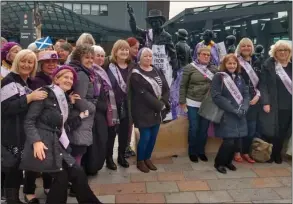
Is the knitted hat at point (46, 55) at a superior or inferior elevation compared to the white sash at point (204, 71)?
superior

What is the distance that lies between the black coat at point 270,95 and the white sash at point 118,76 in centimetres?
186

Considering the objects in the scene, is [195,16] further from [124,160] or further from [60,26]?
[60,26]

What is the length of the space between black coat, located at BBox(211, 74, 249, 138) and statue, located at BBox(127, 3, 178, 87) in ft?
4.54

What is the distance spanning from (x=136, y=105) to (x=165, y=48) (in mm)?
1783

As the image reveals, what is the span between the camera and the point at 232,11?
17.8 metres

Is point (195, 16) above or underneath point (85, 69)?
above

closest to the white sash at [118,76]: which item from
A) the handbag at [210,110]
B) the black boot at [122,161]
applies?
the black boot at [122,161]

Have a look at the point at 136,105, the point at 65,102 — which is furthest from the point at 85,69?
the point at 136,105

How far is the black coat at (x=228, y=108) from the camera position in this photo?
13.7 ft

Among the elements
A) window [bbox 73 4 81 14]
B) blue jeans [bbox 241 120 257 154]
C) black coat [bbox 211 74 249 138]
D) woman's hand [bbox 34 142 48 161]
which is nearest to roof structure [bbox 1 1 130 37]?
window [bbox 73 4 81 14]

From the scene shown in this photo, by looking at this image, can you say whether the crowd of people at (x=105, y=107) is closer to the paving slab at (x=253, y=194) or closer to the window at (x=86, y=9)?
the paving slab at (x=253, y=194)

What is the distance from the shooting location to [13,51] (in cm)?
349

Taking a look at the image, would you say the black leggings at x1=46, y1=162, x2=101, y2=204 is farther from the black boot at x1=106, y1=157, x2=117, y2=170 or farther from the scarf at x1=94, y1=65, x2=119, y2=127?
the black boot at x1=106, y1=157, x2=117, y2=170

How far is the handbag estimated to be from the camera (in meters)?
4.27
